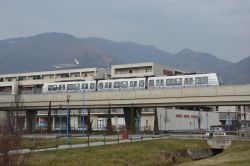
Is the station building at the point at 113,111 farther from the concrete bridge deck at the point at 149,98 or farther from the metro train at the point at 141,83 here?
the metro train at the point at 141,83

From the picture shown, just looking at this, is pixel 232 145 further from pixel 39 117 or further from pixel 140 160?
pixel 39 117

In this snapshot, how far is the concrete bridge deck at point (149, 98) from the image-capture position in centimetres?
6556

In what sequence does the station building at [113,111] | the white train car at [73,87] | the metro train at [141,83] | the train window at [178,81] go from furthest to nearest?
1. the station building at [113,111]
2. the white train car at [73,87]
3. the train window at [178,81]
4. the metro train at [141,83]

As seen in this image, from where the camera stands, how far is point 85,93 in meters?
80.6

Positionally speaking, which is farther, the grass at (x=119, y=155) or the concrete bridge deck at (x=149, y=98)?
the concrete bridge deck at (x=149, y=98)

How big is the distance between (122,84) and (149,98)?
35.3ft

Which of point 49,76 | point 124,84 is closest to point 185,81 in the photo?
point 124,84

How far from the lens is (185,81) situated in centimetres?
7412

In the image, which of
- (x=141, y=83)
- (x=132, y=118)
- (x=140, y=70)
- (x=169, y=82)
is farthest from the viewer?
(x=140, y=70)

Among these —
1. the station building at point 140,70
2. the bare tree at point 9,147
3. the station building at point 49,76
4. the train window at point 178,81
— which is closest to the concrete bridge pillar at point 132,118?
the train window at point 178,81

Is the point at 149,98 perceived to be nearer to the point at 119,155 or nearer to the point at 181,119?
the point at 181,119

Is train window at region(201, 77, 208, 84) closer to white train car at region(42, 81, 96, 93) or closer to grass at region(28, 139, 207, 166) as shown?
grass at region(28, 139, 207, 166)

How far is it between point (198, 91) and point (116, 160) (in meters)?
37.0

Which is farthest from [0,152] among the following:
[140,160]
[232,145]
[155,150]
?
[232,145]
